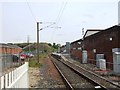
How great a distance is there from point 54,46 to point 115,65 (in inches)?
6572

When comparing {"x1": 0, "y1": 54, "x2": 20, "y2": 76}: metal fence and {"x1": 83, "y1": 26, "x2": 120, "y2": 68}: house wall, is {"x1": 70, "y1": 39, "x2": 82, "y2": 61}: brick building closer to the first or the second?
{"x1": 83, "y1": 26, "x2": 120, "y2": 68}: house wall

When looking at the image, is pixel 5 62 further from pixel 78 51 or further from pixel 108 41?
pixel 78 51

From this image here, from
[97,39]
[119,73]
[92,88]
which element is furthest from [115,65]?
[97,39]

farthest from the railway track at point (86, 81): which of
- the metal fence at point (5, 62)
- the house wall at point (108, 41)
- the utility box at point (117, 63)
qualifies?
the house wall at point (108, 41)

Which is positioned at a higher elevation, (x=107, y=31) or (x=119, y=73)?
(x=107, y=31)

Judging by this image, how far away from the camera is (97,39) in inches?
1730

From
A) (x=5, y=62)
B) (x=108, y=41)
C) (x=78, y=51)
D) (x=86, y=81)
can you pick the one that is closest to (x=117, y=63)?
(x=86, y=81)

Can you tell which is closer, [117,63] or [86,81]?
[86,81]

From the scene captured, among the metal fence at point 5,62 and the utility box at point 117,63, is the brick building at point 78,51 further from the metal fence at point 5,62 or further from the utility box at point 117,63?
the metal fence at point 5,62

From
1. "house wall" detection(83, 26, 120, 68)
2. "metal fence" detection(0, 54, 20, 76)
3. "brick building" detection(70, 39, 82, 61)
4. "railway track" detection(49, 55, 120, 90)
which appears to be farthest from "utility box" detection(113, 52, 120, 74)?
"brick building" detection(70, 39, 82, 61)

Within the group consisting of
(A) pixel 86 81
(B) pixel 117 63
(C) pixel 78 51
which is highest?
(C) pixel 78 51

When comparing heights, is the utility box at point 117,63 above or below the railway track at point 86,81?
above

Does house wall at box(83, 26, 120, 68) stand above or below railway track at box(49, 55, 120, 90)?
above

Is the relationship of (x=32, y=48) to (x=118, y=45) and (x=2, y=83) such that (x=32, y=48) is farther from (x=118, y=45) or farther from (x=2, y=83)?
(x=2, y=83)
